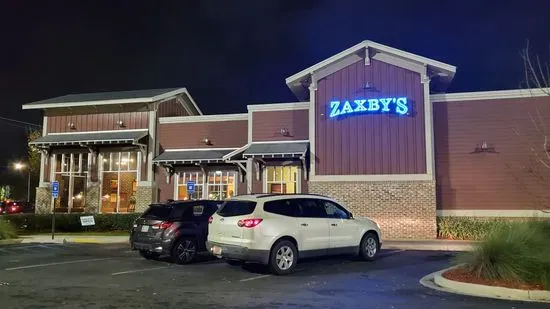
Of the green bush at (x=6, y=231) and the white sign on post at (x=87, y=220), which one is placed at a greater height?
the white sign on post at (x=87, y=220)

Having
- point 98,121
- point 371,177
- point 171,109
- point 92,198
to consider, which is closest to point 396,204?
point 371,177

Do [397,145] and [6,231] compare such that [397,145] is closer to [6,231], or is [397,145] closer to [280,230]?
[280,230]

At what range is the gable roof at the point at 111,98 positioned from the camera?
27797 mm

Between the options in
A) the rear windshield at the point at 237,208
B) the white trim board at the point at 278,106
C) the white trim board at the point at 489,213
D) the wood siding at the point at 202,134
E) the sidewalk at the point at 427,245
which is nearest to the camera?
the rear windshield at the point at 237,208

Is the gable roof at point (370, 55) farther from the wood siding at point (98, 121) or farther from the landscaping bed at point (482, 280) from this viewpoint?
the landscaping bed at point (482, 280)

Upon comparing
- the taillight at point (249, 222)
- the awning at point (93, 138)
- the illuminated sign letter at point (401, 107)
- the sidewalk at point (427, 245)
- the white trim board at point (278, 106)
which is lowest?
the sidewalk at point (427, 245)

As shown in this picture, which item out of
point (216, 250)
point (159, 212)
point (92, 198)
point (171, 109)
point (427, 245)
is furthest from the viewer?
point (171, 109)

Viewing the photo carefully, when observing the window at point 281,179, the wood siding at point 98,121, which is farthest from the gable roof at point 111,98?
the window at point 281,179

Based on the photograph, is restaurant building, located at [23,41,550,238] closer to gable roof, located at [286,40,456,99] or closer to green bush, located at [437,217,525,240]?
gable roof, located at [286,40,456,99]

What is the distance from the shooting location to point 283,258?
11930 mm

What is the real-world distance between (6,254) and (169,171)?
1146 centimetres

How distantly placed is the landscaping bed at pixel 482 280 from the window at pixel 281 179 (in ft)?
46.8

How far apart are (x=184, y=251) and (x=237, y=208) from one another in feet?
8.84

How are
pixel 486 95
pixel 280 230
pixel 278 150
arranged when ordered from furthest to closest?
pixel 278 150, pixel 486 95, pixel 280 230
